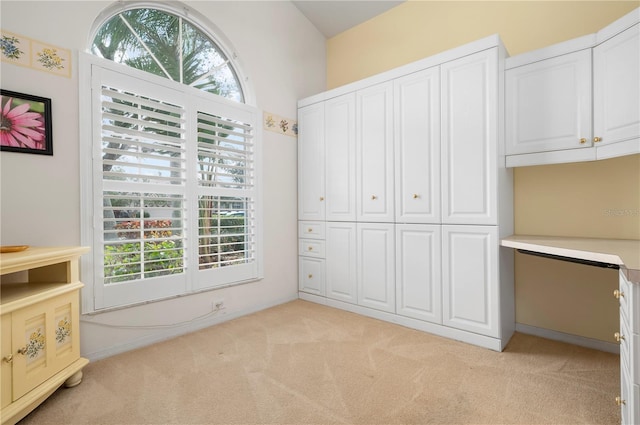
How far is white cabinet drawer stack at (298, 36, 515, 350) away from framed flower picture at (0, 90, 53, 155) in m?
2.14

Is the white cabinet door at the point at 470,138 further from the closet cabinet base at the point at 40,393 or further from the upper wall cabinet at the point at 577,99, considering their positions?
Answer: the closet cabinet base at the point at 40,393

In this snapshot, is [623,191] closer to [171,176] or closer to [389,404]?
[389,404]

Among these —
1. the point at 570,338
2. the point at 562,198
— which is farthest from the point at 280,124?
the point at 570,338

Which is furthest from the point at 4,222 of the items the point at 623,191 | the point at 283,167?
the point at 623,191

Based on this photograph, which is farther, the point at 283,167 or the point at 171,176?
the point at 283,167

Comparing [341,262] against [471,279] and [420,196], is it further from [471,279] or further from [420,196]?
[471,279]

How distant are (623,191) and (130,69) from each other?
3.48m

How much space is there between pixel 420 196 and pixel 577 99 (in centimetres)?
116

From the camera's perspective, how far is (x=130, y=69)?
2.25m

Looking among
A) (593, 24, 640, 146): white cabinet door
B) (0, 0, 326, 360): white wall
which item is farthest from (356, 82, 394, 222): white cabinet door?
(593, 24, 640, 146): white cabinet door

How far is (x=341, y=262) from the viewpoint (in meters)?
3.12

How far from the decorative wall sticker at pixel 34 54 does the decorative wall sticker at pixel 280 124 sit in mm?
1584

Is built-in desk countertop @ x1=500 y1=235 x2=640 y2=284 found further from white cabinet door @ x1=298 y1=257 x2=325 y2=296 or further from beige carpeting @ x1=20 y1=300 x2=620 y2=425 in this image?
white cabinet door @ x1=298 y1=257 x2=325 y2=296

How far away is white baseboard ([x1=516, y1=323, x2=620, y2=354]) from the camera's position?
7.17 ft
